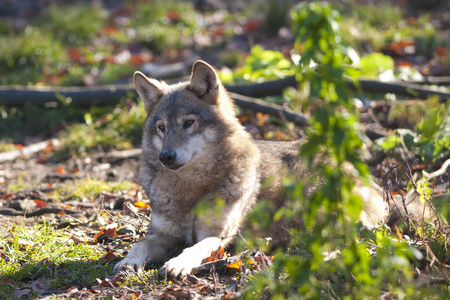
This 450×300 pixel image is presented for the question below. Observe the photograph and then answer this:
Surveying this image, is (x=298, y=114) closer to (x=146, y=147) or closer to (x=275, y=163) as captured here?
(x=275, y=163)

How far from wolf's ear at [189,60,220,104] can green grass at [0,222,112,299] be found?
176 cm

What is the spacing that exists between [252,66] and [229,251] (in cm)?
458

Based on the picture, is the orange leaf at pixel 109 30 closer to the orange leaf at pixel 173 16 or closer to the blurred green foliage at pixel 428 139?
the orange leaf at pixel 173 16

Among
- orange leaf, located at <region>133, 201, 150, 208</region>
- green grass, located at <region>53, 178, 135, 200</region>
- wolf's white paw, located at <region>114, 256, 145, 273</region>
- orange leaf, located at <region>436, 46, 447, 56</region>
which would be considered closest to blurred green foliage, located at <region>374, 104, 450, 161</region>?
orange leaf, located at <region>133, 201, 150, 208</region>

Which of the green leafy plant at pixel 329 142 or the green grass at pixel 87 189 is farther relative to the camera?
the green grass at pixel 87 189

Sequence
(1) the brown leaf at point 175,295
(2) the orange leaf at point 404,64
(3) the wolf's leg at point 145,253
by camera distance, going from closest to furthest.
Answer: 1. (1) the brown leaf at point 175,295
2. (3) the wolf's leg at point 145,253
3. (2) the orange leaf at point 404,64

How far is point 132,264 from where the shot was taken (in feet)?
13.5

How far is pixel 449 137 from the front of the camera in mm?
5793

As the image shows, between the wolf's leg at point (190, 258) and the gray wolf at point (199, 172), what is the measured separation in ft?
0.06

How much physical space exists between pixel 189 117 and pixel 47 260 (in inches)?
69.6

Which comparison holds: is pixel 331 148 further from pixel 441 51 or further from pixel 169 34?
pixel 169 34

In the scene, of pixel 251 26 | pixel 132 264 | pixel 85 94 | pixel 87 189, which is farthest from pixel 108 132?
pixel 251 26

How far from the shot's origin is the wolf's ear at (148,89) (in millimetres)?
5062

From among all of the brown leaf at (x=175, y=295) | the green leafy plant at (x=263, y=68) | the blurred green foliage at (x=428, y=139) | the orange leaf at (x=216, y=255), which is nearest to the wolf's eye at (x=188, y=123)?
the orange leaf at (x=216, y=255)
